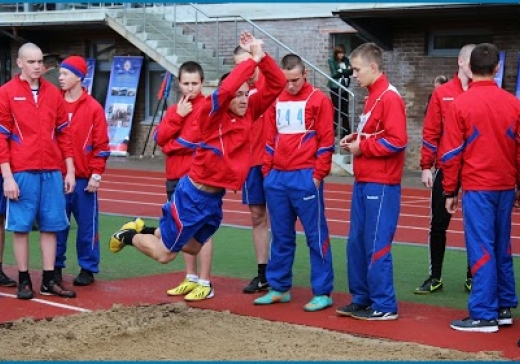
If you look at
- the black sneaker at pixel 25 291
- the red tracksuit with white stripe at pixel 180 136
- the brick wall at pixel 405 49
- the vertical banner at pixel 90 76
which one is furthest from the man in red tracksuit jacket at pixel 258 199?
the vertical banner at pixel 90 76

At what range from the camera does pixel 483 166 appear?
752cm

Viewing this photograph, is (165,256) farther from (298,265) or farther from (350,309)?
(298,265)

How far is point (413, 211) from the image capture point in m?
15.9

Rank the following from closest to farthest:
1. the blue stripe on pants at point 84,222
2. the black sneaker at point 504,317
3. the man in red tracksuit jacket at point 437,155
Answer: the black sneaker at point 504,317 → the man in red tracksuit jacket at point 437,155 → the blue stripe on pants at point 84,222

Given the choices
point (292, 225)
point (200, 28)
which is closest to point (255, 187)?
point (292, 225)

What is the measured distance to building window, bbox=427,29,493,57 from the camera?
2191 cm

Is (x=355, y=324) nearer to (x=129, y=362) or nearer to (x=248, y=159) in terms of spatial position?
(x=248, y=159)

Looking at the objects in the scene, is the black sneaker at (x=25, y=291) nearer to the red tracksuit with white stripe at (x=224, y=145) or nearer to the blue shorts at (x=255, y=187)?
→ the red tracksuit with white stripe at (x=224, y=145)

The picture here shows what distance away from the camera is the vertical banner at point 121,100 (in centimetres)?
2750

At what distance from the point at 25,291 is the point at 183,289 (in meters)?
1.44

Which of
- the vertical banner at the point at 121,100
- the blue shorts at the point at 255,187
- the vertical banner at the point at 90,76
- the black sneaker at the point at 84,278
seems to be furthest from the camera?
the vertical banner at the point at 90,76

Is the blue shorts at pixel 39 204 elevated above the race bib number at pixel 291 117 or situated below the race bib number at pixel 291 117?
below

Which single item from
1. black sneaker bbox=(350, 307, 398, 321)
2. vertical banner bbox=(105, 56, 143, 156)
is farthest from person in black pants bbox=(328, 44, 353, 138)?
black sneaker bbox=(350, 307, 398, 321)

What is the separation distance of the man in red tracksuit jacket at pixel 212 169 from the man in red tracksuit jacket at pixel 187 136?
85 centimetres
